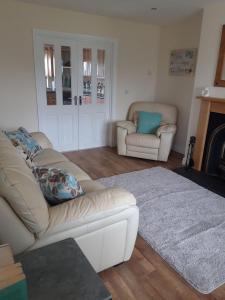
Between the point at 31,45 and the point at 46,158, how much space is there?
2.06 metres

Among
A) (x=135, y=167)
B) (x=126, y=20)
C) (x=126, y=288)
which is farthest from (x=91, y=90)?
(x=126, y=288)

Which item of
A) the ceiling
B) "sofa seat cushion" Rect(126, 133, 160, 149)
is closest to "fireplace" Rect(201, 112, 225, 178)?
"sofa seat cushion" Rect(126, 133, 160, 149)

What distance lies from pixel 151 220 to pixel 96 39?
3338 millimetres

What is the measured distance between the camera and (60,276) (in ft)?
3.51

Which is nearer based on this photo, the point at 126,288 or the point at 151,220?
the point at 126,288

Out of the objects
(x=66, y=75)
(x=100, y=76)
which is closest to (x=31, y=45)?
(x=66, y=75)

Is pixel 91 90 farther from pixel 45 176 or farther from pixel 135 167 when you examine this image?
pixel 45 176

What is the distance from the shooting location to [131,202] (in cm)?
172

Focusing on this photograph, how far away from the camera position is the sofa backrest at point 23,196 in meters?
1.28

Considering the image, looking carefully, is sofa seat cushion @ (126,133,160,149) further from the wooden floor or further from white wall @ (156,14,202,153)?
the wooden floor

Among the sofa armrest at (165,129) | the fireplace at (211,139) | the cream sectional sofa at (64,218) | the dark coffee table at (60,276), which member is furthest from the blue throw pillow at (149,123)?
the dark coffee table at (60,276)

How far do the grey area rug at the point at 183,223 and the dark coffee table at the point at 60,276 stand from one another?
105 cm

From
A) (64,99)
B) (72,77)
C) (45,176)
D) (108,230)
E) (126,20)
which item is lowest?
(108,230)

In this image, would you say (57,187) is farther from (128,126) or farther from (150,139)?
(128,126)
